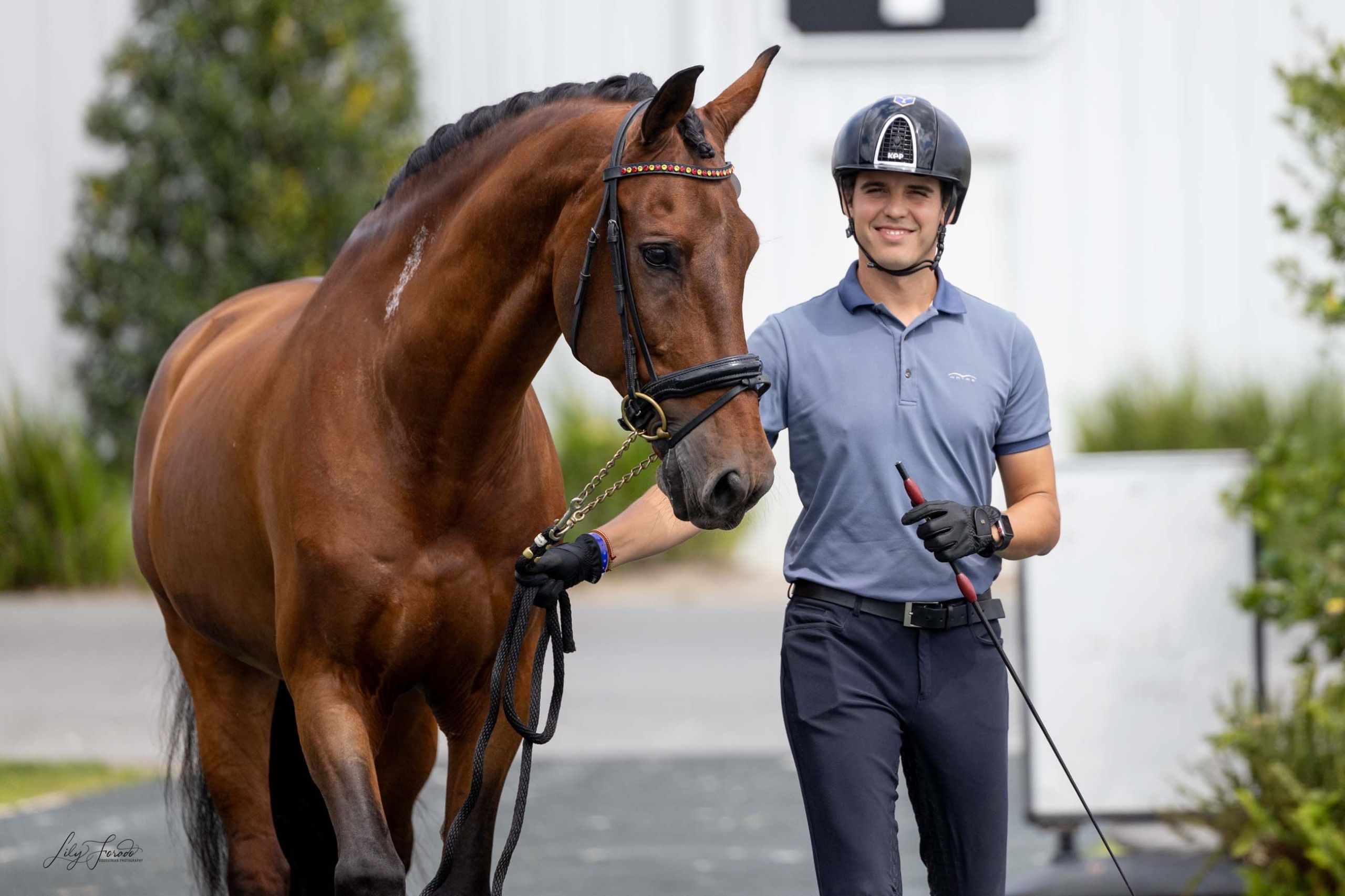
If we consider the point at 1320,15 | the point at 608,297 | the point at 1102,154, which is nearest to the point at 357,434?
the point at 608,297

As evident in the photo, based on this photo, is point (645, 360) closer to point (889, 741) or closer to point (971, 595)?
point (971, 595)

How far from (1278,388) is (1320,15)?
2.81 m

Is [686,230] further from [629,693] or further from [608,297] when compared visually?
[629,693]

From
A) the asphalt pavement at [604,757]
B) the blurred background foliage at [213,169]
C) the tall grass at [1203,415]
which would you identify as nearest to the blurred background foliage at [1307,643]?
the asphalt pavement at [604,757]

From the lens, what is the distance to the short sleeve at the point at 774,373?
3037 mm

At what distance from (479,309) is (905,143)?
2.89ft

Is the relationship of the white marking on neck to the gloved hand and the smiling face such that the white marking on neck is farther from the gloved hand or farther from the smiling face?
the smiling face

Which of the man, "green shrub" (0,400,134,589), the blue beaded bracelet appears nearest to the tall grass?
"green shrub" (0,400,134,589)

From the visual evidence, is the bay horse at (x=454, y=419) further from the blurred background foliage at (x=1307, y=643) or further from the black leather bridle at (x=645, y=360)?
the blurred background foliage at (x=1307, y=643)

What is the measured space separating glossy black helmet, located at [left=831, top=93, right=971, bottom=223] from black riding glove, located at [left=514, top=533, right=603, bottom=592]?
0.89 metres

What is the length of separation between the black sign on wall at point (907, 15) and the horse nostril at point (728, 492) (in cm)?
909

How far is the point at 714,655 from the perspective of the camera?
29.0 ft

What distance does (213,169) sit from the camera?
10.4 m

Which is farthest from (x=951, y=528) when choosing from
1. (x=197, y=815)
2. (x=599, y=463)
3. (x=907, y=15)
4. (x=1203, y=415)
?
(x=907, y=15)
